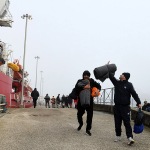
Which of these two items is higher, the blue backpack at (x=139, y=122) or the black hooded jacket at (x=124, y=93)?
the black hooded jacket at (x=124, y=93)

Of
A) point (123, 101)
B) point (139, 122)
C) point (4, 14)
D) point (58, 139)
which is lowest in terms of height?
point (58, 139)

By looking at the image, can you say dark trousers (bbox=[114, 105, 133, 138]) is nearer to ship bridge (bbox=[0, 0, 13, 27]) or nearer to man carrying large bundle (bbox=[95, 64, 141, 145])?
man carrying large bundle (bbox=[95, 64, 141, 145])

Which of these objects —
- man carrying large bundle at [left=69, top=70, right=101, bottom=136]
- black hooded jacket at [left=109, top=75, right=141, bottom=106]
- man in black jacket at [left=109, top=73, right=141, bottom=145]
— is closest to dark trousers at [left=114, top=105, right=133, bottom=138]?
man in black jacket at [left=109, top=73, right=141, bottom=145]

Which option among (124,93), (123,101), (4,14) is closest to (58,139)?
(123,101)

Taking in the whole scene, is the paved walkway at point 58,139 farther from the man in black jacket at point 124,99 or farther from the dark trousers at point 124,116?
the man in black jacket at point 124,99

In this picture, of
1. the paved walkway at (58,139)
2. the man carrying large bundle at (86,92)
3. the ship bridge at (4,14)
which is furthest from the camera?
the ship bridge at (4,14)

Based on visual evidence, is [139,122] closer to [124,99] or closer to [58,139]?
[124,99]

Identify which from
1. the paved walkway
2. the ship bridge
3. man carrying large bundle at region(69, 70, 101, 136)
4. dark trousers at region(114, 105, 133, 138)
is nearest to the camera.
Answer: the paved walkway

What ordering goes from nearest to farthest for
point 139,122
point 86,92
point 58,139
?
point 139,122
point 58,139
point 86,92

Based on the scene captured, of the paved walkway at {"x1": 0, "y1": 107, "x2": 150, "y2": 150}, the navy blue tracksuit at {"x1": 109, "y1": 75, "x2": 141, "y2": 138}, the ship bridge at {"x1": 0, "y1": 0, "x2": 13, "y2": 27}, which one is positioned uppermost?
the ship bridge at {"x1": 0, "y1": 0, "x2": 13, "y2": 27}

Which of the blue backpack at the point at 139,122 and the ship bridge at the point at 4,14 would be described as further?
the ship bridge at the point at 4,14

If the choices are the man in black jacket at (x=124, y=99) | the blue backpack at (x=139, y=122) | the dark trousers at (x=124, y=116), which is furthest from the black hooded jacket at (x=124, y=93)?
the blue backpack at (x=139, y=122)

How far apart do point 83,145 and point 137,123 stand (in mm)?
1476

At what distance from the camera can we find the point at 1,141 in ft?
24.8
